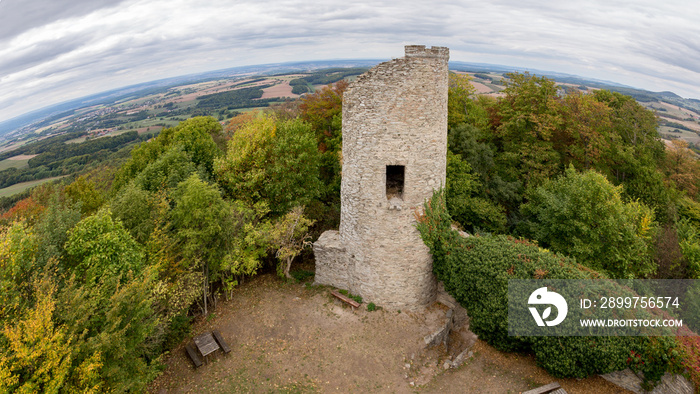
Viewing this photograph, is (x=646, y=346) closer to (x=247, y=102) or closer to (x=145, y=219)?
(x=145, y=219)

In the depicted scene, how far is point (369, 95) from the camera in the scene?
39.5ft

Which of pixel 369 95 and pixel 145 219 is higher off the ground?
pixel 369 95

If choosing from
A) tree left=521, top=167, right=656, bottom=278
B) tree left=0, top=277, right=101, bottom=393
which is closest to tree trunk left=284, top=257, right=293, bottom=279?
tree left=0, top=277, right=101, bottom=393

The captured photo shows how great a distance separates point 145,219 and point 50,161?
192 feet

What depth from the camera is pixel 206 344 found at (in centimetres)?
1198

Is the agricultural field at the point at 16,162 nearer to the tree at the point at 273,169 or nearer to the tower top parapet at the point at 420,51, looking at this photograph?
the tree at the point at 273,169

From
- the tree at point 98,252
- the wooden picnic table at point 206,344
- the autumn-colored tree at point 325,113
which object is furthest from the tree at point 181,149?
the wooden picnic table at point 206,344

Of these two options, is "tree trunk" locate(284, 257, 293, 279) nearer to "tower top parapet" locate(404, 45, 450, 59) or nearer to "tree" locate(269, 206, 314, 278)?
"tree" locate(269, 206, 314, 278)

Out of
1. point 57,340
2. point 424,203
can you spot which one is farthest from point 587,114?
point 57,340

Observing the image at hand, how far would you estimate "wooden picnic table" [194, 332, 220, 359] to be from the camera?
38.1 feet

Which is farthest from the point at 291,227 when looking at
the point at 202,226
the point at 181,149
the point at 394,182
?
the point at 181,149

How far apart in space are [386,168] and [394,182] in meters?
1.83

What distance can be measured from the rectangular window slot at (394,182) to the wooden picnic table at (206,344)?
8892mm

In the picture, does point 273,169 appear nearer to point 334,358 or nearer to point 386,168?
point 386,168
